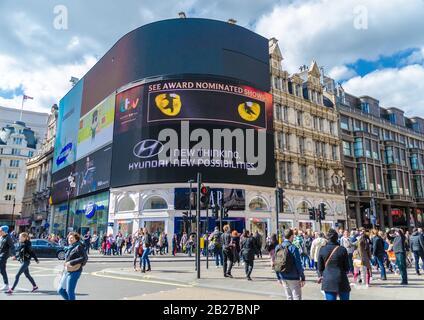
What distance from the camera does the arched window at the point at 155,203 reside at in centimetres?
3262

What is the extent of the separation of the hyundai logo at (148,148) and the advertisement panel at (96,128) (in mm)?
5847

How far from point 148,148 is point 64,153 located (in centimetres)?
2368

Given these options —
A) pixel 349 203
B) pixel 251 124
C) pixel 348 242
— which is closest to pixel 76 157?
pixel 251 124

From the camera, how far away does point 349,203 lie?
42.9 metres

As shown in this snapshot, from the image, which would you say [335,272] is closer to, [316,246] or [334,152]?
[316,246]

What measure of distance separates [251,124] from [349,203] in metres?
18.1

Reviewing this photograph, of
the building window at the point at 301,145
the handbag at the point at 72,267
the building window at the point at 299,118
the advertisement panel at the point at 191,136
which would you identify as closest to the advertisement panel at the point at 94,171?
the advertisement panel at the point at 191,136

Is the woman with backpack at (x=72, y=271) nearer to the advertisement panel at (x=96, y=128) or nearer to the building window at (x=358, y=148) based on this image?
the advertisement panel at (x=96, y=128)

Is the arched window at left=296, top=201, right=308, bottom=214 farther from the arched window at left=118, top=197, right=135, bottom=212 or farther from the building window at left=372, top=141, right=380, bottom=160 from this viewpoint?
the arched window at left=118, top=197, right=135, bottom=212

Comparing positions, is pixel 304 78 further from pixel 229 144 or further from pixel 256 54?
pixel 229 144

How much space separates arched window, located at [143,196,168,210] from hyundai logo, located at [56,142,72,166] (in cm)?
2174

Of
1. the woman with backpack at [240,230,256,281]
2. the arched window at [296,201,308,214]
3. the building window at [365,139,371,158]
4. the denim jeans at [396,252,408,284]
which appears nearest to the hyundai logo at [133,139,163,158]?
the arched window at [296,201,308,214]
